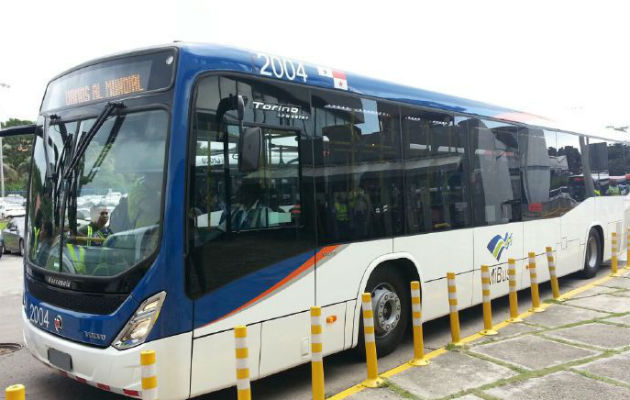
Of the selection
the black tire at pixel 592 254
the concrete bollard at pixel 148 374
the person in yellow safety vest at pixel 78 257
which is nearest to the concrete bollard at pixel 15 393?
the concrete bollard at pixel 148 374

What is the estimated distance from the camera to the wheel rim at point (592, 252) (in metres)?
11.0

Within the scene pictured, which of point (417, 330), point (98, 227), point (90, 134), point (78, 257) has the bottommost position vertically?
point (417, 330)

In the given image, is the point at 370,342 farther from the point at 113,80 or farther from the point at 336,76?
the point at 113,80

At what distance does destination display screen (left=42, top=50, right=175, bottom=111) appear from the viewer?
169 inches

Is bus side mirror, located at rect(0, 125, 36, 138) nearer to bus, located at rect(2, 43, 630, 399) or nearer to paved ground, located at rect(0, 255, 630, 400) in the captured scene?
bus, located at rect(2, 43, 630, 399)

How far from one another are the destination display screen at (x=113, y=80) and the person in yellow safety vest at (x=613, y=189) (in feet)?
35.1

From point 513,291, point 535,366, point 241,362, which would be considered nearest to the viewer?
point 241,362

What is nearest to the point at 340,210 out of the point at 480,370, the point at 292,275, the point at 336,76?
the point at 292,275

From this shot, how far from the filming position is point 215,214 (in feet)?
14.1

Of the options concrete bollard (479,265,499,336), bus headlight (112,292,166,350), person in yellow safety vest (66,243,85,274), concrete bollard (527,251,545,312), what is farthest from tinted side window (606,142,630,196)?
person in yellow safety vest (66,243,85,274)

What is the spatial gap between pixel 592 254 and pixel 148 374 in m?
10.5

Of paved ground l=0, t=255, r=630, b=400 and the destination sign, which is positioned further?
paved ground l=0, t=255, r=630, b=400

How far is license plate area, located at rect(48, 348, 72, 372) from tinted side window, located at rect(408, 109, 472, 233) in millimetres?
3833

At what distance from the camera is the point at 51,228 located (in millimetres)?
4738
